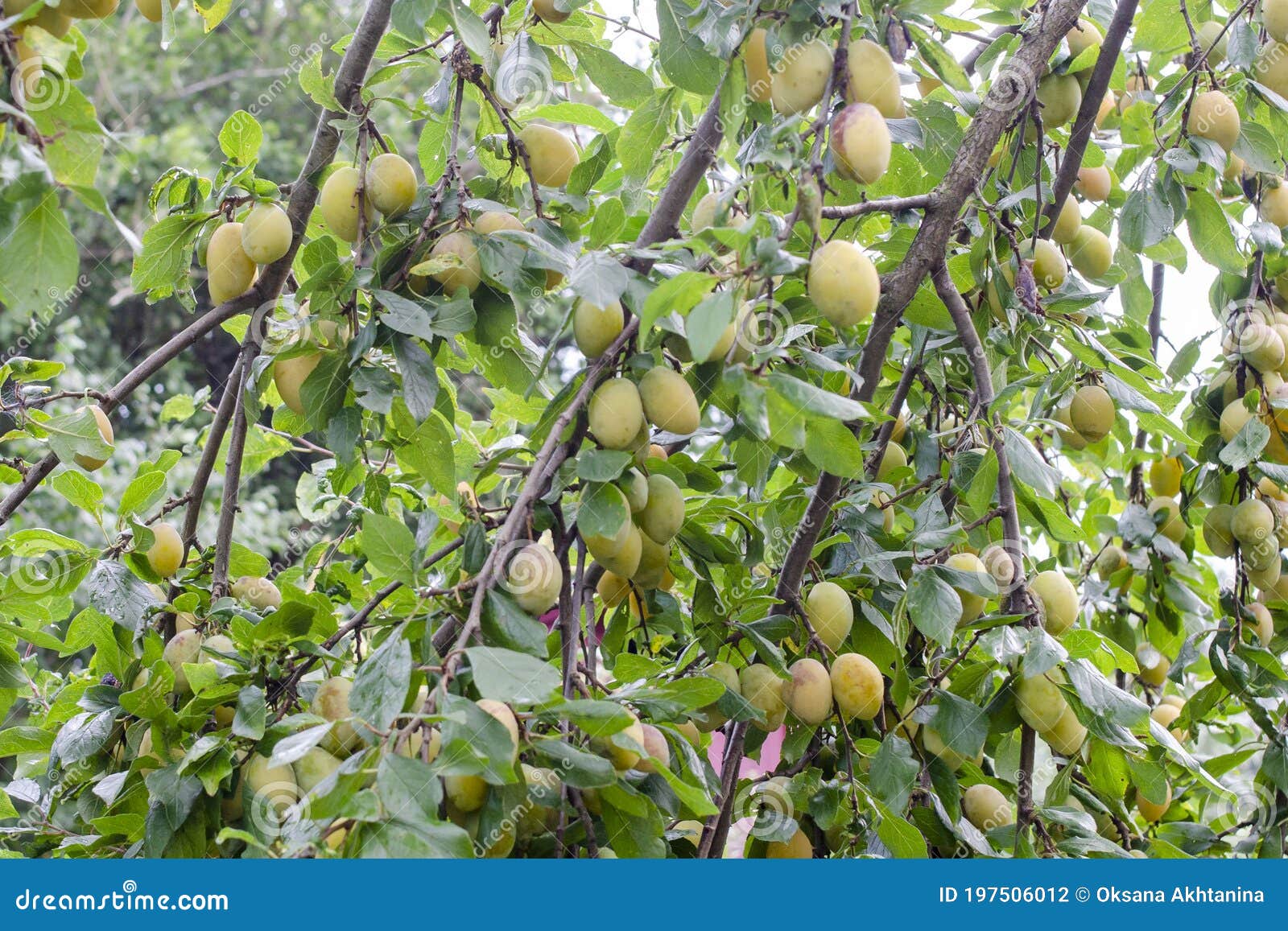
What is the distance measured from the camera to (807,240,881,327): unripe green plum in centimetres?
89

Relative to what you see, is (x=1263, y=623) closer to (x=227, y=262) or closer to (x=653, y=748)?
(x=653, y=748)

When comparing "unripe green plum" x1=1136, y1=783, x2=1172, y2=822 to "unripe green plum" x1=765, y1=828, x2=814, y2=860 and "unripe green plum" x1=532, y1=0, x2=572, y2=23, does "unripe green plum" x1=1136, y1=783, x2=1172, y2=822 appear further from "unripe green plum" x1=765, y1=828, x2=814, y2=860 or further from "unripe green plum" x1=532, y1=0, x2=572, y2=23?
"unripe green plum" x1=532, y1=0, x2=572, y2=23

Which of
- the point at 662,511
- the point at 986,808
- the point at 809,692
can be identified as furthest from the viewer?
the point at 986,808

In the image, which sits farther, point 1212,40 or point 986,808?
point 1212,40

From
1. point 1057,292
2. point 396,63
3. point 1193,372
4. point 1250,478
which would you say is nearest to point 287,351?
point 396,63

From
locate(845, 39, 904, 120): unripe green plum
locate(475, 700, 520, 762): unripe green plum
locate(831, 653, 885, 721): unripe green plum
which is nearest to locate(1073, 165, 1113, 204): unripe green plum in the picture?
locate(845, 39, 904, 120): unripe green plum

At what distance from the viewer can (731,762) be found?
1.22 m

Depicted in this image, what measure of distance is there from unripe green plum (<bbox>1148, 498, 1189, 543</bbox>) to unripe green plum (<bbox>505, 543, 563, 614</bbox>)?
107cm

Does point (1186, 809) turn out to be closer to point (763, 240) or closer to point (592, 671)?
point (592, 671)

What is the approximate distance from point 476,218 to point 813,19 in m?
0.35

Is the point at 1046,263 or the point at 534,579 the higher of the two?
the point at 1046,263

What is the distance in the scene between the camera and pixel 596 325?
96 centimetres

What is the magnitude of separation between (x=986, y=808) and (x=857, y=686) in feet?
0.81

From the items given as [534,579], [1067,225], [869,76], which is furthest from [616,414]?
[1067,225]
